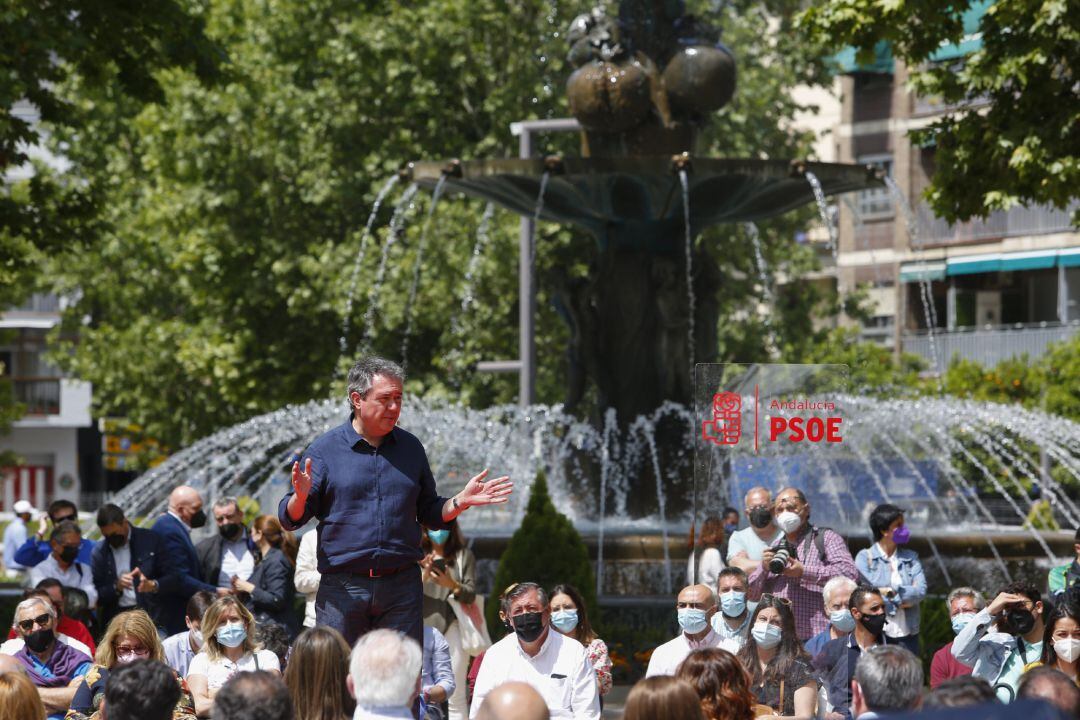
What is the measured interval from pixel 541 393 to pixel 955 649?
24.4 m

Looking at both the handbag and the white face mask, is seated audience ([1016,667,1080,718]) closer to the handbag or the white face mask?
the white face mask

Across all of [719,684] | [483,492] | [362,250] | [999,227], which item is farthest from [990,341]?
[719,684]

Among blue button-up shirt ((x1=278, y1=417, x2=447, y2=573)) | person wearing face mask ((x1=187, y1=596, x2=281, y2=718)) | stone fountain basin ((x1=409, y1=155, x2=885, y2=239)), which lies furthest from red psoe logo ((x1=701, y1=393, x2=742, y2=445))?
stone fountain basin ((x1=409, y1=155, x2=885, y2=239))

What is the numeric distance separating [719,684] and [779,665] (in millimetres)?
1539

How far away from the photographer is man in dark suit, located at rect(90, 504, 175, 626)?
36.8ft

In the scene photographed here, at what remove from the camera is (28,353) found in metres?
67.1

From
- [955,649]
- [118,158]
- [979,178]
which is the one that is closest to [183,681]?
[955,649]

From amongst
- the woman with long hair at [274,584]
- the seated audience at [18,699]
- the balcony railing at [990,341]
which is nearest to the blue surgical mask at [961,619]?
the woman with long hair at [274,584]

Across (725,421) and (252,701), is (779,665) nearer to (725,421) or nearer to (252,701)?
(725,421)

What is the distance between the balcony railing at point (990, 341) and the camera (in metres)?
45.2

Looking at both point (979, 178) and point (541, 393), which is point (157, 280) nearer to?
point (541, 393)

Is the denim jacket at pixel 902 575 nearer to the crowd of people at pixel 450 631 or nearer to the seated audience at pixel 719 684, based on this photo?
the crowd of people at pixel 450 631

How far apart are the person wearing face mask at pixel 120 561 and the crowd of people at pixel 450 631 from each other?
3cm

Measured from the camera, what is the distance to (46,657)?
9328mm
